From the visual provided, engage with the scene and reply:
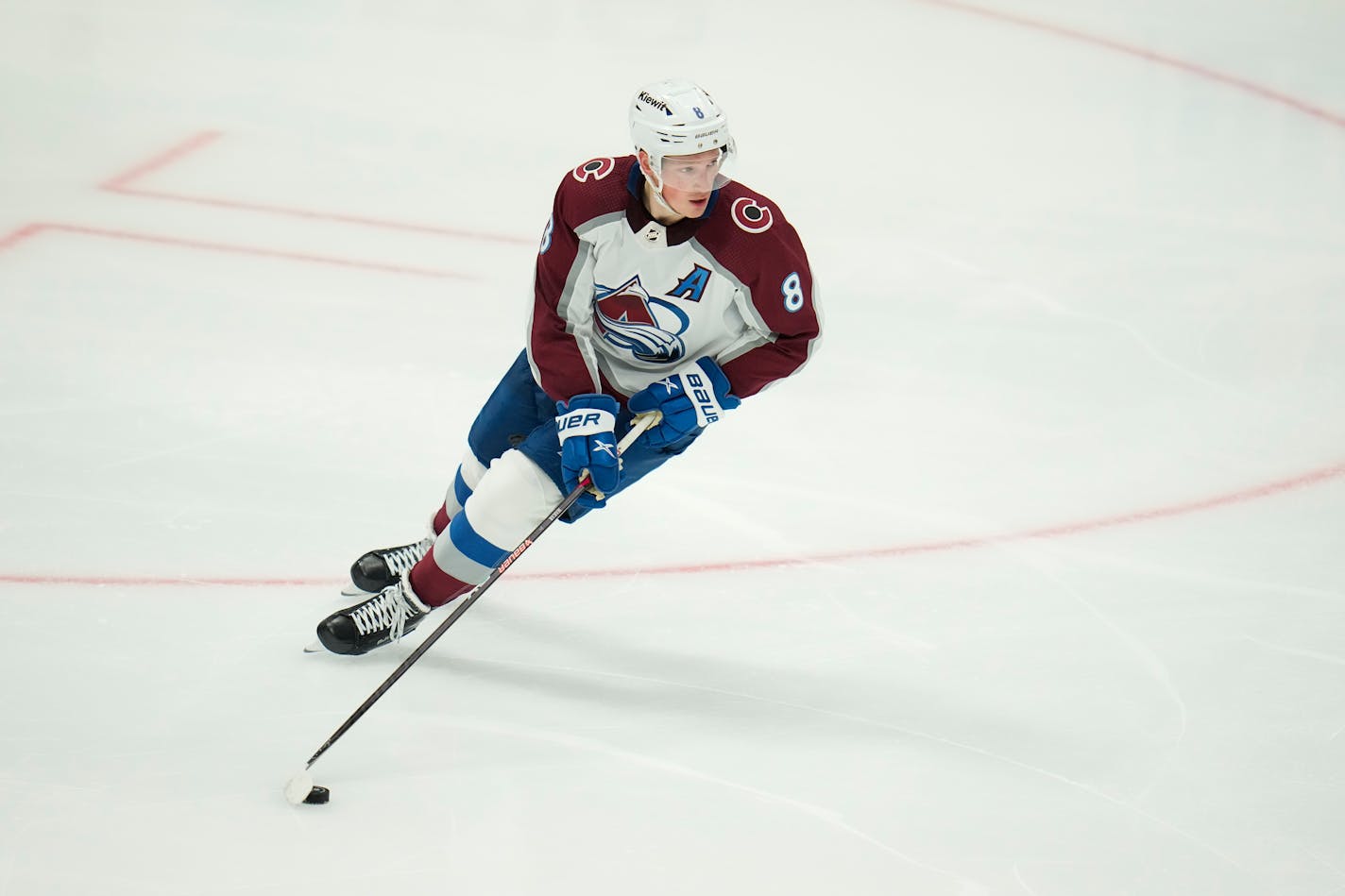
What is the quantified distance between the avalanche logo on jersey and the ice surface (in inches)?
25.2

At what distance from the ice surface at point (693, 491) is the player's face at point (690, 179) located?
98 cm

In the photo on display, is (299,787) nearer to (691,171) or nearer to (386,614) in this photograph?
(386,614)

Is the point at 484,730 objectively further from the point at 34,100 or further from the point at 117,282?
the point at 34,100

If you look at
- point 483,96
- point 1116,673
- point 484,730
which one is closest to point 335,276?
point 483,96

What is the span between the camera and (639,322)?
2854mm

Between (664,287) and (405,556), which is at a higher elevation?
(664,287)

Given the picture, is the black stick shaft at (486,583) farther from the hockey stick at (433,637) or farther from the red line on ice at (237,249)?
the red line on ice at (237,249)

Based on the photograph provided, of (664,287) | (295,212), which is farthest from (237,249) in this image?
(664,287)

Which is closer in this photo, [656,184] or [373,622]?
[656,184]

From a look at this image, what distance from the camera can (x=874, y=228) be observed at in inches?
207

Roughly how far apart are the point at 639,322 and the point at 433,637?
71 centimetres

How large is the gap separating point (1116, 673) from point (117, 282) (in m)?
3.12

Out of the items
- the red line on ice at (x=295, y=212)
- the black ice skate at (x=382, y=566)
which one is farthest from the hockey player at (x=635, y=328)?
the red line on ice at (x=295, y=212)

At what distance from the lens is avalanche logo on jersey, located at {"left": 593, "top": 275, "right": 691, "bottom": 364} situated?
9.21 feet
